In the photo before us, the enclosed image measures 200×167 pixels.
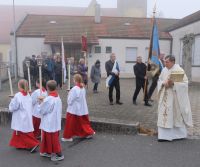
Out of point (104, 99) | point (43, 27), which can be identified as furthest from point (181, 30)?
point (104, 99)

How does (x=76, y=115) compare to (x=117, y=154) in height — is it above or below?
above

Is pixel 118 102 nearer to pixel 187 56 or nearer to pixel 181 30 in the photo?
pixel 187 56

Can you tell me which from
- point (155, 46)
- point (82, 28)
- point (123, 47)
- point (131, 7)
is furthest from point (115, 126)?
point (131, 7)

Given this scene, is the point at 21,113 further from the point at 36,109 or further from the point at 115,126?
the point at 115,126

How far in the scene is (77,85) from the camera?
7.55 meters

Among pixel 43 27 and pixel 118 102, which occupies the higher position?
pixel 43 27

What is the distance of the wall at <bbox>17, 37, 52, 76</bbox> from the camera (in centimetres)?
2531

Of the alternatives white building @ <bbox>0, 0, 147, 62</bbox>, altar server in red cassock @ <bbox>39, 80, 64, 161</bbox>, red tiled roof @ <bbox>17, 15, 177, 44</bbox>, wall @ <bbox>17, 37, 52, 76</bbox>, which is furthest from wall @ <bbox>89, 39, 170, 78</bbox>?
altar server in red cassock @ <bbox>39, 80, 64, 161</bbox>

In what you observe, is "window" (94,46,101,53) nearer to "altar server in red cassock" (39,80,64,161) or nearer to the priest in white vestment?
the priest in white vestment

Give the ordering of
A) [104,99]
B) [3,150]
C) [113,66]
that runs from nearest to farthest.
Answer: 1. [3,150]
2. [113,66]
3. [104,99]

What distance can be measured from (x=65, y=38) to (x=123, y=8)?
2993cm

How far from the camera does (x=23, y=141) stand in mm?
6859

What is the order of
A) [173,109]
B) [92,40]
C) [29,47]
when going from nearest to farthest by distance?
[173,109]
[92,40]
[29,47]

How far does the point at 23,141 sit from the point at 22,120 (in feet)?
1.49
